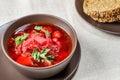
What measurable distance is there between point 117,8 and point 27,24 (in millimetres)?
403

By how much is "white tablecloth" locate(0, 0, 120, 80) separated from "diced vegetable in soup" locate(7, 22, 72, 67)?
143 millimetres

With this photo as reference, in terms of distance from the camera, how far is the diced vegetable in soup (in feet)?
2.51

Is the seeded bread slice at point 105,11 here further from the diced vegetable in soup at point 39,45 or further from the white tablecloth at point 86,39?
the diced vegetable in soup at point 39,45

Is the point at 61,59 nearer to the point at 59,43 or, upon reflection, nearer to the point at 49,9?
the point at 59,43

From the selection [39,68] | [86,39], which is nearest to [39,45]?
[39,68]

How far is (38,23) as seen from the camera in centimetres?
89

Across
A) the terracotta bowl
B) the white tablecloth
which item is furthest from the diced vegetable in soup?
Answer: the white tablecloth

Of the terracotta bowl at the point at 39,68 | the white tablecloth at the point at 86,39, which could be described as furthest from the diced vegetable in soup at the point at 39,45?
the white tablecloth at the point at 86,39

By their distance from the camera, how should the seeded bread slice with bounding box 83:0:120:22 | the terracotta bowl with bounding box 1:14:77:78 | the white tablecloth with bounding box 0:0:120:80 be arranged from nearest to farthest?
1. the terracotta bowl with bounding box 1:14:77:78
2. the white tablecloth with bounding box 0:0:120:80
3. the seeded bread slice with bounding box 83:0:120:22

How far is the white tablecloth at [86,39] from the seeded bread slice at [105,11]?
56mm

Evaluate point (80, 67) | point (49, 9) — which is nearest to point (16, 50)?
point (80, 67)

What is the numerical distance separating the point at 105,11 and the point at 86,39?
14 centimetres

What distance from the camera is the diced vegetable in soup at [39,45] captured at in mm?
765

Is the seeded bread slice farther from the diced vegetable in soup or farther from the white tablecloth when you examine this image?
the diced vegetable in soup
